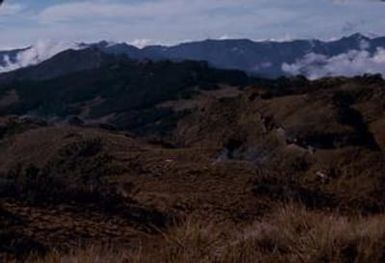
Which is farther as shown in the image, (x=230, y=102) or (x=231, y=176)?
(x=230, y=102)

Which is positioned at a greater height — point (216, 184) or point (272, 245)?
point (272, 245)

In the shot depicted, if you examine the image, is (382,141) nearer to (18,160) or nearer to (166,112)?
(18,160)

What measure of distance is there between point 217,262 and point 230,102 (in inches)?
1786

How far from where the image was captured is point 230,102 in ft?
173

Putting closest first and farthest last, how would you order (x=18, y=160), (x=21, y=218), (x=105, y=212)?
(x=21, y=218), (x=105, y=212), (x=18, y=160)

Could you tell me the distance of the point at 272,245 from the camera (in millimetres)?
7988

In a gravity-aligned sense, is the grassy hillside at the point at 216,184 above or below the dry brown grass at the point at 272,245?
below

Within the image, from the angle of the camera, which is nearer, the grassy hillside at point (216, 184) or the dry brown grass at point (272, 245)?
the dry brown grass at point (272, 245)

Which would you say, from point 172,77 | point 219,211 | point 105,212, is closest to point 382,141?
point 219,211

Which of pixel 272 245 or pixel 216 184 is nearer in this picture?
pixel 272 245

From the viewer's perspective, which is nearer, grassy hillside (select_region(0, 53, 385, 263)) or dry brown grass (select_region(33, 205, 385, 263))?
dry brown grass (select_region(33, 205, 385, 263))

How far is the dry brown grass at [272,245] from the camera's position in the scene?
7.50 meters

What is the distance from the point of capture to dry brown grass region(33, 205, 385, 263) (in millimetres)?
7496

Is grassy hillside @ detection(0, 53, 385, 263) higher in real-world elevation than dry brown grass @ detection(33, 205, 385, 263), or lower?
lower
